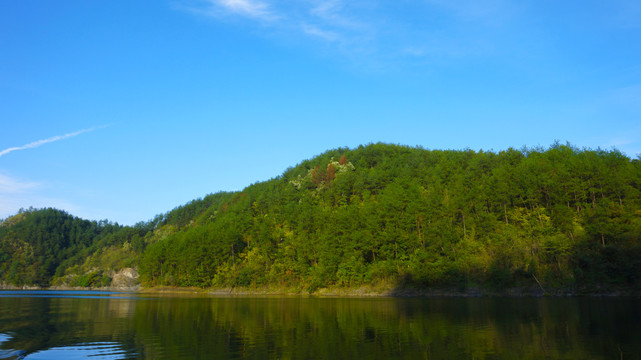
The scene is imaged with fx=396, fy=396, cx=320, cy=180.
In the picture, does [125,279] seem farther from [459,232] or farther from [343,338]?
[343,338]

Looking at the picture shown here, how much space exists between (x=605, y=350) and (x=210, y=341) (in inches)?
775

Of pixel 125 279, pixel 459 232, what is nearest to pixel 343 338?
pixel 459 232

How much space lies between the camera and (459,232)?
78.7m

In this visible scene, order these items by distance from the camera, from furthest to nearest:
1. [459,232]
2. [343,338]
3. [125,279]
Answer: [125,279] → [459,232] → [343,338]

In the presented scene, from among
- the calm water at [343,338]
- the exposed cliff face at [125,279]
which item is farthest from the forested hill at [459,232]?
the exposed cliff face at [125,279]

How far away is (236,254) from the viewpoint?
401 feet

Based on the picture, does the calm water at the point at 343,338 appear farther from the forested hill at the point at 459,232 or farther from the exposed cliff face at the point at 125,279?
the exposed cliff face at the point at 125,279

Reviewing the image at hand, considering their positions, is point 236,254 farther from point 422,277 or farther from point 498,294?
point 498,294

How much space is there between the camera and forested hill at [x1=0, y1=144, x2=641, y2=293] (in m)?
62.3

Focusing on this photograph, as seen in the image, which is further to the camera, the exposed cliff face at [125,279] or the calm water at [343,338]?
the exposed cliff face at [125,279]

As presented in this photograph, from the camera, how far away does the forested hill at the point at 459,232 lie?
6231cm

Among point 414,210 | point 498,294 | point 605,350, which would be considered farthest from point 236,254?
point 605,350

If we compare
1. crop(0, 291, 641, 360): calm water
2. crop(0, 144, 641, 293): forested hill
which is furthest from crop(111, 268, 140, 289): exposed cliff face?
crop(0, 291, 641, 360): calm water

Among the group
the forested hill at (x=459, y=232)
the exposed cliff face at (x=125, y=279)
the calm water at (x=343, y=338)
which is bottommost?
the exposed cliff face at (x=125, y=279)
